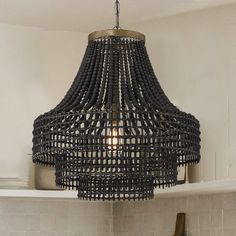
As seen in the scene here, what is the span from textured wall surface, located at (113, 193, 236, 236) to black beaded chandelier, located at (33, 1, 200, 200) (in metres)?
0.96

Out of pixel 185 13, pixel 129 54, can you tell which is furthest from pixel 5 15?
pixel 129 54

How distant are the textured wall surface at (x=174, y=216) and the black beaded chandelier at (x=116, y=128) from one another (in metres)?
0.96

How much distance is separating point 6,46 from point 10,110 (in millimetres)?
341

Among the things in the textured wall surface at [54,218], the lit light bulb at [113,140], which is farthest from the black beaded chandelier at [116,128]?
Result: the textured wall surface at [54,218]

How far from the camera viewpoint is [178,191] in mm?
2773

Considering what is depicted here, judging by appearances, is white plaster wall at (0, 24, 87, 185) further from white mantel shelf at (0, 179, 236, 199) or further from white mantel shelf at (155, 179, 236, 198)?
white mantel shelf at (155, 179, 236, 198)

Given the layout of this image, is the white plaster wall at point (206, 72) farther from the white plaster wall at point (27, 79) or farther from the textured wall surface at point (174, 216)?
the white plaster wall at point (27, 79)

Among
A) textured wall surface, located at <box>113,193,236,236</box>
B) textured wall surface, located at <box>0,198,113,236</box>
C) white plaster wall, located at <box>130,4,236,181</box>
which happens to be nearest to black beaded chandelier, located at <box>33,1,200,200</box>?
white plaster wall, located at <box>130,4,236,181</box>

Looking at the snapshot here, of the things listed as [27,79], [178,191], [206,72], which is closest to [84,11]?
[27,79]

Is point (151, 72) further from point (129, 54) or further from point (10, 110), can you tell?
point (10, 110)

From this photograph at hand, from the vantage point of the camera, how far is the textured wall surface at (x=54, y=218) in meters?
3.27

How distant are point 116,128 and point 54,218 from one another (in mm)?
1766

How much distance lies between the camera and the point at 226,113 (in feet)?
8.75

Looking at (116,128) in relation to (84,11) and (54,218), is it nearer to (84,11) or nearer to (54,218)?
(84,11)
